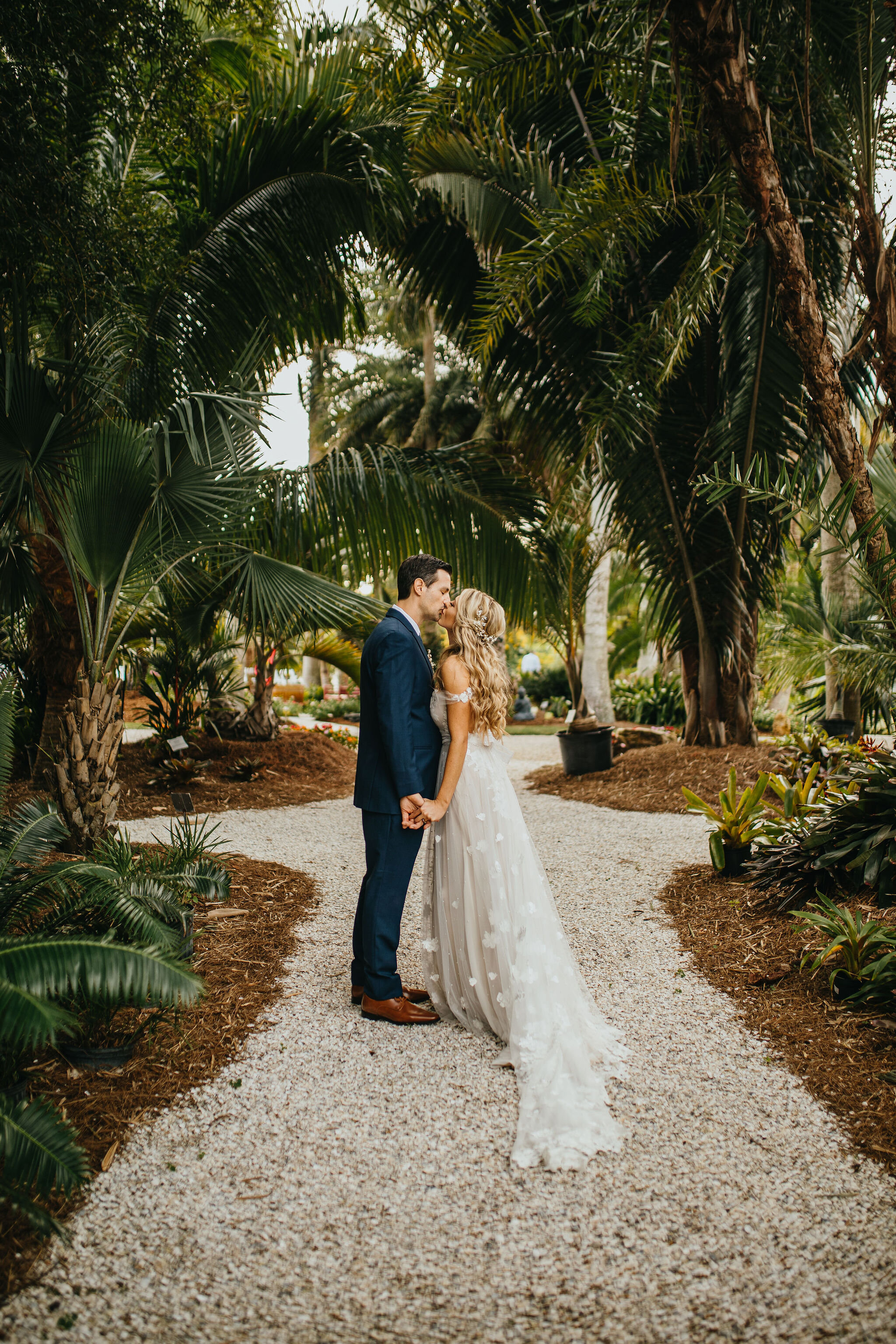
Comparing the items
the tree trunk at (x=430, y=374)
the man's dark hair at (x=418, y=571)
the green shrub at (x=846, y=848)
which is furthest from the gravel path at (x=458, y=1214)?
the tree trunk at (x=430, y=374)

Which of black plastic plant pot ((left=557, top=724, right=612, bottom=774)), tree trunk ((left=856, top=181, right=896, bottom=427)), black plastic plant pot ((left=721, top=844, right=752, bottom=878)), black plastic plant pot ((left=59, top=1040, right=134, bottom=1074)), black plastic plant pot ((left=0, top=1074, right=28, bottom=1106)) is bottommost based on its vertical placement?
black plastic plant pot ((left=59, top=1040, right=134, bottom=1074))

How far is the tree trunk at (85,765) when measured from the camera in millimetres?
4691

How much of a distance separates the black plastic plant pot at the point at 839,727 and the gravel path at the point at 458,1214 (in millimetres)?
6792

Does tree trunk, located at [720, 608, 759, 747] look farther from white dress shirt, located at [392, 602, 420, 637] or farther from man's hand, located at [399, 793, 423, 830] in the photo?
man's hand, located at [399, 793, 423, 830]

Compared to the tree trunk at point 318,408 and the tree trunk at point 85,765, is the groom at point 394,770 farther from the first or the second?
the tree trunk at point 318,408

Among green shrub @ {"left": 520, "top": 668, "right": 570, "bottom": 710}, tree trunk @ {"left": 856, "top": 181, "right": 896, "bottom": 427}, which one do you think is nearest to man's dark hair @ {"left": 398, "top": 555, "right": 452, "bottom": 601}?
tree trunk @ {"left": 856, "top": 181, "right": 896, "bottom": 427}

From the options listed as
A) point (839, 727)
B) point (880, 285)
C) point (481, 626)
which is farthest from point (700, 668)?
point (481, 626)

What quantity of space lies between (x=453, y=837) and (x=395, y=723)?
0.51 m

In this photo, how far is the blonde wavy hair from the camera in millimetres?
3016

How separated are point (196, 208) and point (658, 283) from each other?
173 inches

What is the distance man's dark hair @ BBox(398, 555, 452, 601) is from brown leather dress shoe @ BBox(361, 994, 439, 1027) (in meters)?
1.59

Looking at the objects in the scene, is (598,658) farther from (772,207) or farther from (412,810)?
(412,810)

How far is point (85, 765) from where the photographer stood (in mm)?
4707

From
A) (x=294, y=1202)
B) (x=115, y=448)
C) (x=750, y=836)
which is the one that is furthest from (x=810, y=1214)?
(x=115, y=448)
